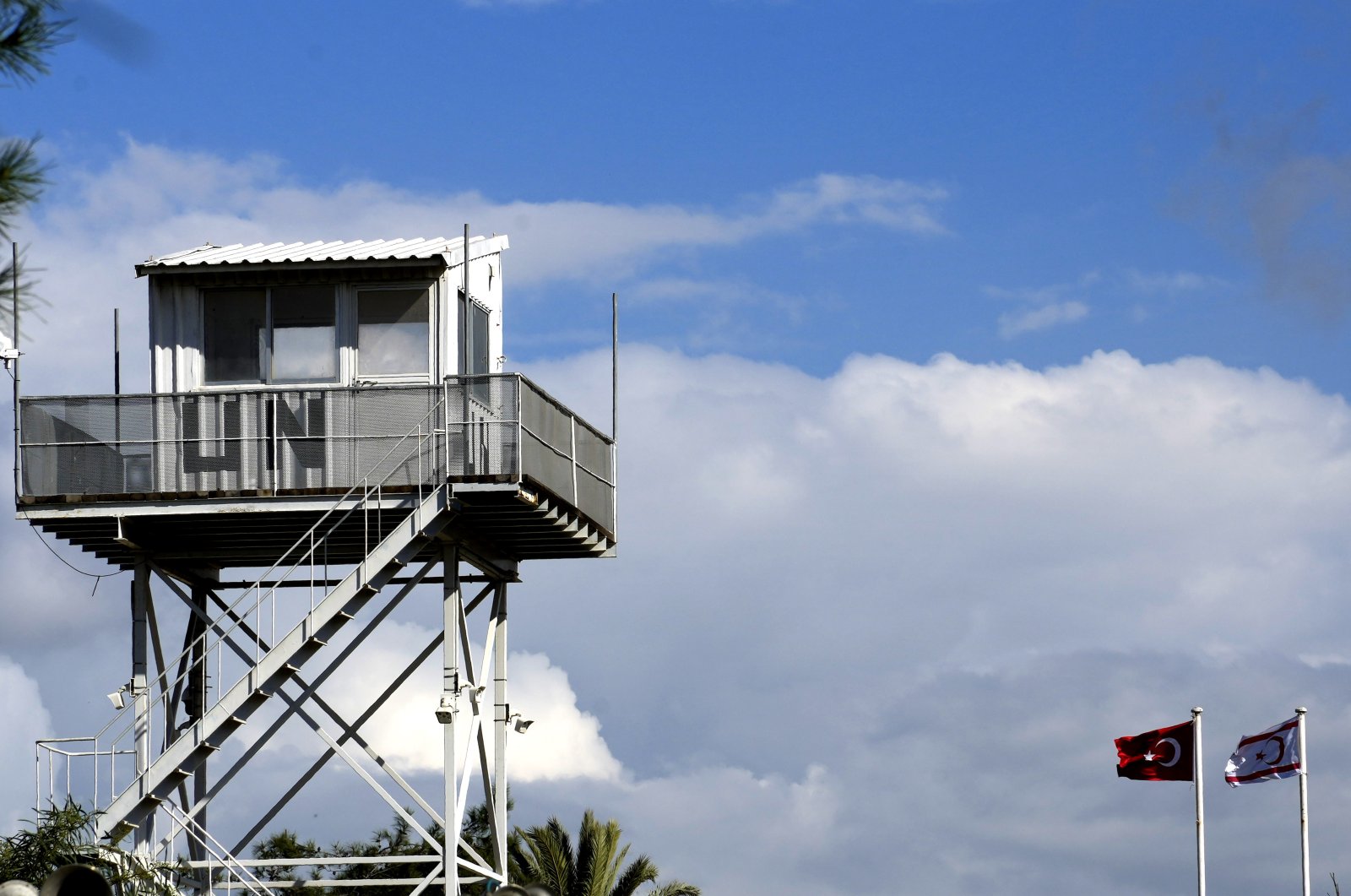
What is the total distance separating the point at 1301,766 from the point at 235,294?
1867 centimetres

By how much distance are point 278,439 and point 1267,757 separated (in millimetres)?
17761

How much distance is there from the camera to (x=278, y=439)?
1382 inches

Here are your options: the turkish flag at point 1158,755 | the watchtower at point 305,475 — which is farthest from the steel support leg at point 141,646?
the turkish flag at point 1158,755

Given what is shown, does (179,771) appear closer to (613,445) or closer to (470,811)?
(613,445)

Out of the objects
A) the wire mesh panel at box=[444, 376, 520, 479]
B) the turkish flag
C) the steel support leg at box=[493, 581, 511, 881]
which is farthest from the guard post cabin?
the turkish flag

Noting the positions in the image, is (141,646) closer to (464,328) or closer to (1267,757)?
(464,328)

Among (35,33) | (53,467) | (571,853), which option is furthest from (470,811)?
(35,33)

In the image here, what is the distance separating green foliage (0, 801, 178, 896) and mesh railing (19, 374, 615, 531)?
194 inches

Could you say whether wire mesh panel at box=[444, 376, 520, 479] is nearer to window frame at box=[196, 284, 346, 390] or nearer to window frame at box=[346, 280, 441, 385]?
window frame at box=[346, 280, 441, 385]

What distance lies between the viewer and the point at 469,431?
113ft

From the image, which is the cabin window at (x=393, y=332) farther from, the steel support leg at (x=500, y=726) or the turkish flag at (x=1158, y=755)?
the turkish flag at (x=1158, y=755)

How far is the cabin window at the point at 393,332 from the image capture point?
36250mm

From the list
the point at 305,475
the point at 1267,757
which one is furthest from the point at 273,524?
the point at 1267,757

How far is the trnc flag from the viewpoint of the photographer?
4225 cm
